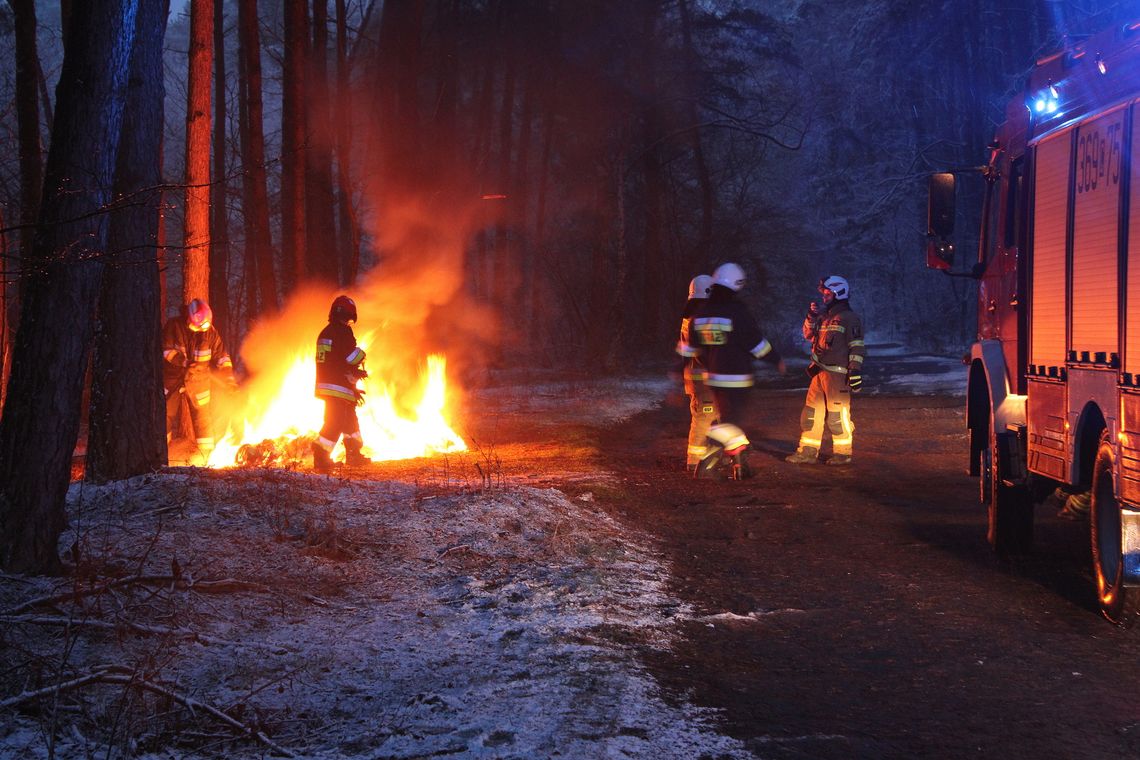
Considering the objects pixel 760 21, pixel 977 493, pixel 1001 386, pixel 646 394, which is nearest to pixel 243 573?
pixel 1001 386

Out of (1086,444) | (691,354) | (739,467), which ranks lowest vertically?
(739,467)

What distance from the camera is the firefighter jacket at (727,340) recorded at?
10992 millimetres

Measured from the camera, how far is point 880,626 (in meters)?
5.85

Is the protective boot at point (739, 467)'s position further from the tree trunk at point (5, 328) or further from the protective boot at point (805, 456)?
the tree trunk at point (5, 328)

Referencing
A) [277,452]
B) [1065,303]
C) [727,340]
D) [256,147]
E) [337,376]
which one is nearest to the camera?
[1065,303]

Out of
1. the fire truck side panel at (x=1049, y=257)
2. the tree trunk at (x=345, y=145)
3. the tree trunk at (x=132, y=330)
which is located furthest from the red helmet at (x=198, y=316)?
the fire truck side panel at (x=1049, y=257)

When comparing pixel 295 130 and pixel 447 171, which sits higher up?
pixel 447 171

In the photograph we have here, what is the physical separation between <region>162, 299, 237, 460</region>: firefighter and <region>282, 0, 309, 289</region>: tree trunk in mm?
6616

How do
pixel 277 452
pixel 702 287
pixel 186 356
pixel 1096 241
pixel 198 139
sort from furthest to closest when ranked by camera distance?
1. pixel 198 139
2. pixel 186 356
3. pixel 277 452
4. pixel 702 287
5. pixel 1096 241

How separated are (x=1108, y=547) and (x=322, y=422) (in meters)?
9.36

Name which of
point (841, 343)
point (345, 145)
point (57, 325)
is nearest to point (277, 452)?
point (841, 343)

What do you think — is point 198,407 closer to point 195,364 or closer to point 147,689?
point 195,364

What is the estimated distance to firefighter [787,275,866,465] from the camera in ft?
39.8

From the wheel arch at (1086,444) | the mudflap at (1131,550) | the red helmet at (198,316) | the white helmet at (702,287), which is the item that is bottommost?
the mudflap at (1131,550)
